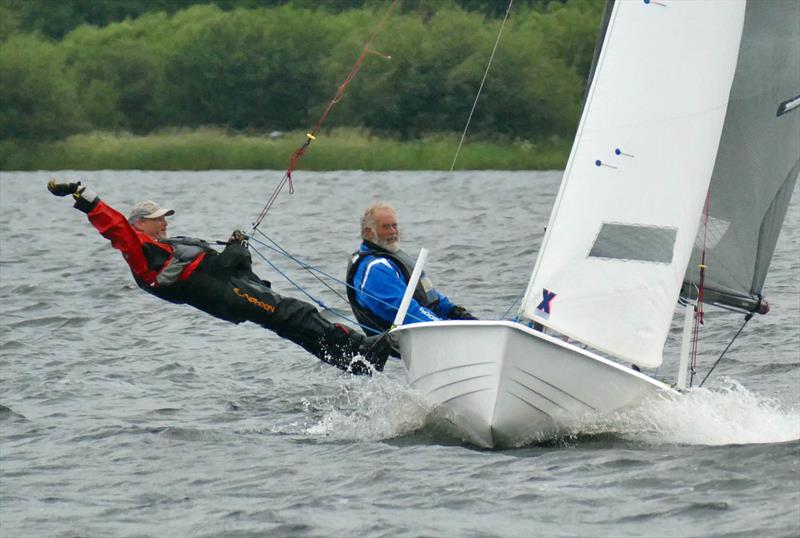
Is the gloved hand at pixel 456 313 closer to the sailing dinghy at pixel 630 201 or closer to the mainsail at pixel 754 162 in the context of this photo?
the sailing dinghy at pixel 630 201

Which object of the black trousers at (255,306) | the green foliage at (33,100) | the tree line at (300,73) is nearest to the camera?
the black trousers at (255,306)

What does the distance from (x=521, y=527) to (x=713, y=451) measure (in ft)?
4.90

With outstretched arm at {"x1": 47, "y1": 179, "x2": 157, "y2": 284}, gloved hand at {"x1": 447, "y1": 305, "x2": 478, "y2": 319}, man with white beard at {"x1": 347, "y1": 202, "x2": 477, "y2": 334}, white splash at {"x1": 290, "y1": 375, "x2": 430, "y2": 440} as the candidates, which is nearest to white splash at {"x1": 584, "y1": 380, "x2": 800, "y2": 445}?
white splash at {"x1": 290, "y1": 375, "x2": 430, "y2": 440}

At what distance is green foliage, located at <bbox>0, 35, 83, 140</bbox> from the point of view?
38.5 metres

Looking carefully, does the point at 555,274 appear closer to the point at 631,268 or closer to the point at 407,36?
the point at 631,268

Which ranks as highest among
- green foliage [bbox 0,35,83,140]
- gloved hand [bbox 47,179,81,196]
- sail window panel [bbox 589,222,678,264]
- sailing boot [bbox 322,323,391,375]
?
sail window panel [bbox 589,222,678,264]

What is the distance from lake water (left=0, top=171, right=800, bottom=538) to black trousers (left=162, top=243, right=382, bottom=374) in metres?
0.33

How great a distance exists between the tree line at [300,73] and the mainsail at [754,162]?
2717 cm

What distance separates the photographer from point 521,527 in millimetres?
6094

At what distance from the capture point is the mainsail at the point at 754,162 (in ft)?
25.5

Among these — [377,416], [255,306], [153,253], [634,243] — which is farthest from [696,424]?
[153,253]

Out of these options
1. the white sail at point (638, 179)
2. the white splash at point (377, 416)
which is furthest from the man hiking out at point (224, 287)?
the white sail at point (638, 179)

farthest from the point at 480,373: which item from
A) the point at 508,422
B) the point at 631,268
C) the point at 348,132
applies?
the point at 348,132

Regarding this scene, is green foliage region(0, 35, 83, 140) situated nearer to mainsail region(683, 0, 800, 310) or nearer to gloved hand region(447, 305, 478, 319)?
gloved hand region(447, 305, 478, 319)
